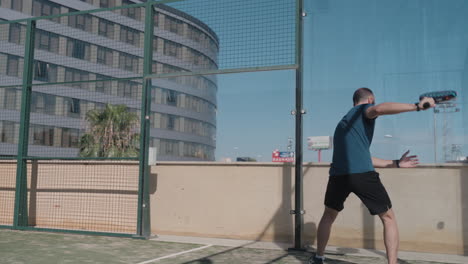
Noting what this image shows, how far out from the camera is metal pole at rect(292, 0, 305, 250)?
5070 mm

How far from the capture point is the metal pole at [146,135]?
5820 millimetres

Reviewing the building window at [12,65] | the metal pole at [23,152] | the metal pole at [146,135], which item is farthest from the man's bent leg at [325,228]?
the building window at [12,65]

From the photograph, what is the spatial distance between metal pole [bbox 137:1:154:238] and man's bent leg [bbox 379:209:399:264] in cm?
325

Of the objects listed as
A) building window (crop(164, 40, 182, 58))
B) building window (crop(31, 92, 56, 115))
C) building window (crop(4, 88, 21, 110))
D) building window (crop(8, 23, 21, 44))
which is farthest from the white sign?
building window (crop(8, 23, 21, 44))

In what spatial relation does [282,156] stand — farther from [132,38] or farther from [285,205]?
[132,38]

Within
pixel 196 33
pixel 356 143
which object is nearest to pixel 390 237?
pixel 356 143

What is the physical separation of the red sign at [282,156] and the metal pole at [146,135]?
65.5 inches

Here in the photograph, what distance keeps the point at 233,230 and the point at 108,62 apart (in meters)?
36.7

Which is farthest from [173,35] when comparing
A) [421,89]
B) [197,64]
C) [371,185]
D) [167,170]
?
[371,185]

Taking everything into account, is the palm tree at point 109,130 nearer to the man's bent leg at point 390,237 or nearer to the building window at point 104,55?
the building window at point 104,55

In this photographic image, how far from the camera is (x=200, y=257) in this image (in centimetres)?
446

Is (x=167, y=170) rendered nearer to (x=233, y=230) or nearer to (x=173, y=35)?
(x=233, y=230)

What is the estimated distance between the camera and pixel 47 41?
38.3 meters

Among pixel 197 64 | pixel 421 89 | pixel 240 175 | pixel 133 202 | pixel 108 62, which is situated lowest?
pixel 133 202
